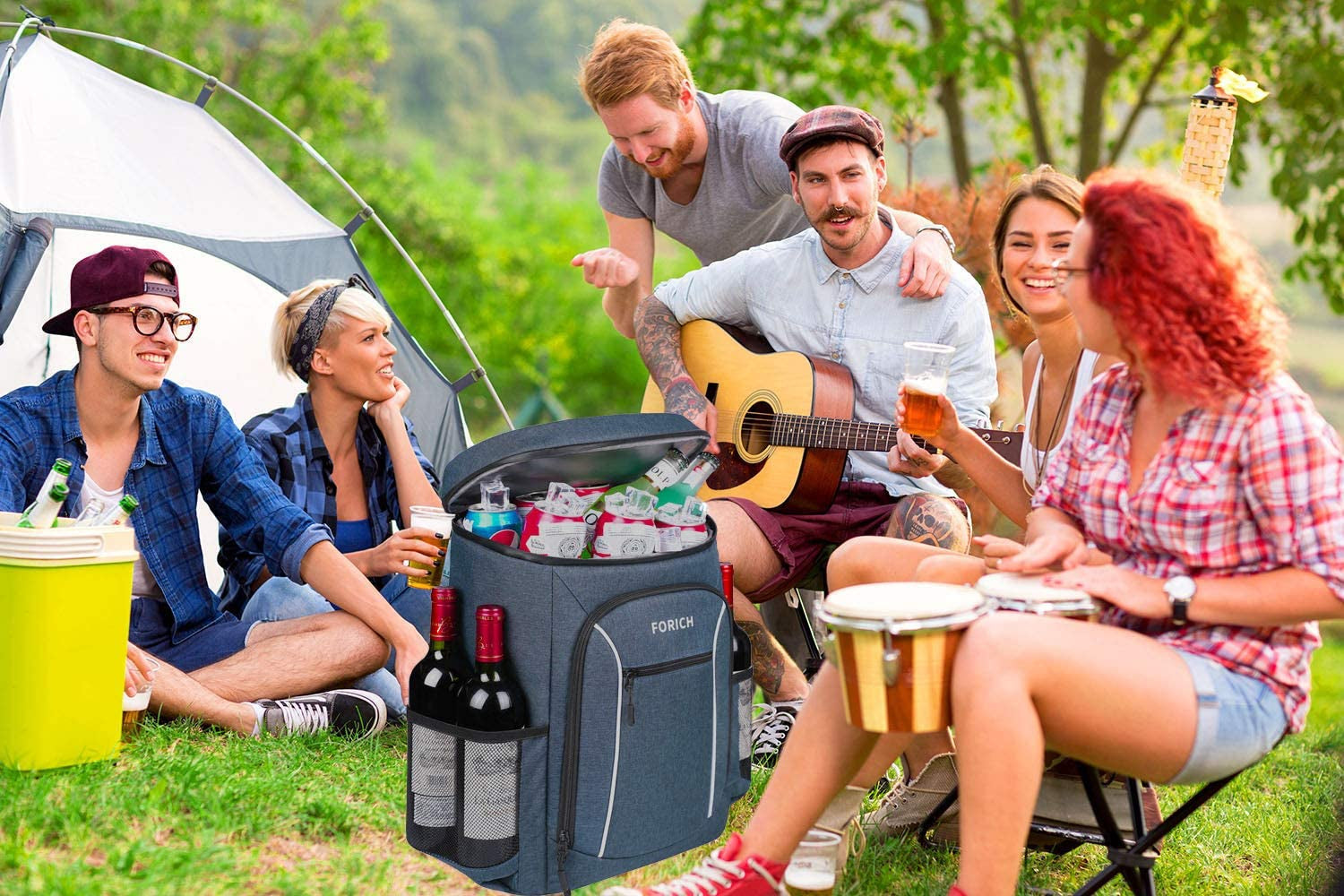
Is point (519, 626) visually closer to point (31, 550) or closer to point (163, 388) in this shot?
point (31, 550)

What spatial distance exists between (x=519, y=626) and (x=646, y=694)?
11.0 inches

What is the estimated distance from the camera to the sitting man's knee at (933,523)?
10.2ft

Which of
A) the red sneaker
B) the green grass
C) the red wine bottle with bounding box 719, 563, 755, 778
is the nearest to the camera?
the red sneaker

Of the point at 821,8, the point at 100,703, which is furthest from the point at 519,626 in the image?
the point at 821,8

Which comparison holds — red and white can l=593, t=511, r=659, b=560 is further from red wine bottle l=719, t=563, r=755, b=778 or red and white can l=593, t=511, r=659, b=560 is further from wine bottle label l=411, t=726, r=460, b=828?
wine bottle label l=411, t=726, r=460, b=828

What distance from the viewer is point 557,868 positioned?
95.0 inches

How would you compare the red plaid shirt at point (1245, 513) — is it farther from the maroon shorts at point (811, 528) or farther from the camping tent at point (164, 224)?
the camping tent at point (164, 224)

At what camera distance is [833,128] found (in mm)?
3273

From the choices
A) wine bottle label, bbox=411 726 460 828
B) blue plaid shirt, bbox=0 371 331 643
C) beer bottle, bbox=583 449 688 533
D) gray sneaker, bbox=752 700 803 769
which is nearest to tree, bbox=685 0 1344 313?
gray sneaker, bbox=752 700 803 769

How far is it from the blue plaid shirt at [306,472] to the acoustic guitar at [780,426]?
940mm

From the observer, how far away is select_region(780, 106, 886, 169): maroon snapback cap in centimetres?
328

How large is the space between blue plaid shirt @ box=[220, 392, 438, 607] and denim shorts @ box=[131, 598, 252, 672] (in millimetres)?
196

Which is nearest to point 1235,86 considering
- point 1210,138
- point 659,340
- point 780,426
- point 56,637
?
point 1210,138

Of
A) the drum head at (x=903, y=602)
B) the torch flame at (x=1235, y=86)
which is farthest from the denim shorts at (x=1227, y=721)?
the torch flame at (x=1235, y=86)
